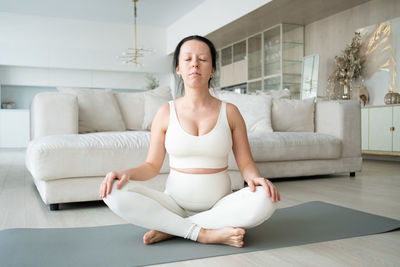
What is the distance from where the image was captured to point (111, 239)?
154 centimetres

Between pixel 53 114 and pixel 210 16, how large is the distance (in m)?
4.91

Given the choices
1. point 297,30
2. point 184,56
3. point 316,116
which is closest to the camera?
point 184,56

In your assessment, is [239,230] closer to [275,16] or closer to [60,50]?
[275,16]

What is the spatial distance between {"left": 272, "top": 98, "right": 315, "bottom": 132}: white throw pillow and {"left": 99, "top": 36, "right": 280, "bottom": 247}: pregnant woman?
230 centimetres

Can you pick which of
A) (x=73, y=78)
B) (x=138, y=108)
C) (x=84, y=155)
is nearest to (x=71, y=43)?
(x=73, y=78)

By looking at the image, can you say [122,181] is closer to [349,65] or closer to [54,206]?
[54,206]

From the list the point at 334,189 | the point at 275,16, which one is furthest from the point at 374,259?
the point at 275,16

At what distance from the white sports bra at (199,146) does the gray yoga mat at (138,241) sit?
32cm

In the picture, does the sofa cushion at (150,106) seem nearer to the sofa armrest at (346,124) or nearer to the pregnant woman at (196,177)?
the sofa armrest at (346,124)

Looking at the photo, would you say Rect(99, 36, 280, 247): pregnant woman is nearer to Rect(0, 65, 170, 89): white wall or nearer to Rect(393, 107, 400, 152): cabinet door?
→ Rect(393, 107, 400, 152): cabinet door

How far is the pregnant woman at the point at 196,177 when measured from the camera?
52.7 inches

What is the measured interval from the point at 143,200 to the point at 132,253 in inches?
8.0

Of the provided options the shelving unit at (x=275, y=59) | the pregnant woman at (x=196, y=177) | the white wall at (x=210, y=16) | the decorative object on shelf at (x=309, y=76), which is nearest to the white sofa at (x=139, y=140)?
the pregnant woman at (x=196, y=177)

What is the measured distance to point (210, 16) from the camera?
716cm
